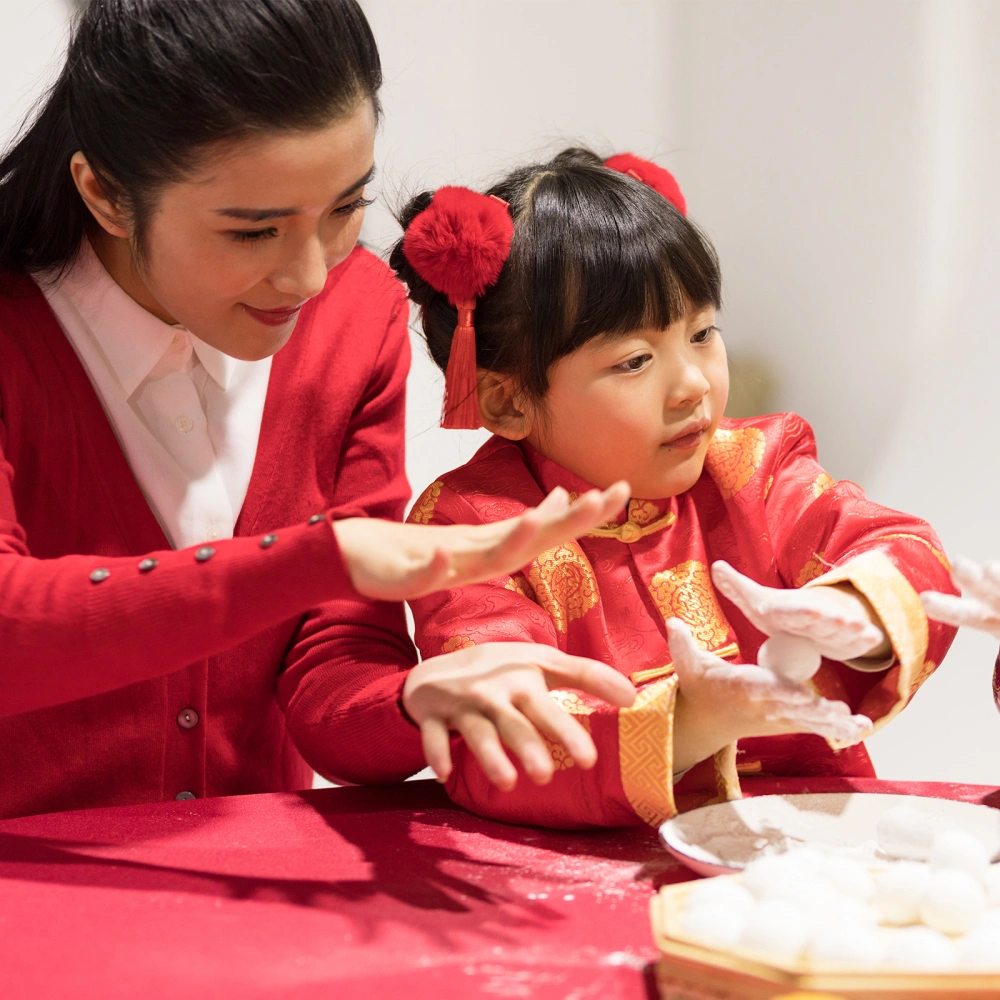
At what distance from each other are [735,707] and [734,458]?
399mm

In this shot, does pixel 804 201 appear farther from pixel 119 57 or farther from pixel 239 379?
pixel 119 57

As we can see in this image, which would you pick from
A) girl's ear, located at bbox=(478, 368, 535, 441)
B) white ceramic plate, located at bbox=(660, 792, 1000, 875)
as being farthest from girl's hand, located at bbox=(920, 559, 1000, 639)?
girl's ear, located at bbox=(478, 368, 535, 441)

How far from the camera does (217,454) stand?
1.35m

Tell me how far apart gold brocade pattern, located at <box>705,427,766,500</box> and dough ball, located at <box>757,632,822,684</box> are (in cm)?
36

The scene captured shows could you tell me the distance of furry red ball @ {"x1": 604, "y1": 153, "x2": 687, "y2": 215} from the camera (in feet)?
4.40

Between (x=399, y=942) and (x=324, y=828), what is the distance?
0.28 metres

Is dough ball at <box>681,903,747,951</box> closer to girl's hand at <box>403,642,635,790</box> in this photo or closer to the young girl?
girl's hand at <box>403,642,635,790</box>

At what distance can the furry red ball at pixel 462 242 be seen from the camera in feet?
4.09

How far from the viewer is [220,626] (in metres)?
0.92

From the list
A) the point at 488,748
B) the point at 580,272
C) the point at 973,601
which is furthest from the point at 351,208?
the point at 973,601

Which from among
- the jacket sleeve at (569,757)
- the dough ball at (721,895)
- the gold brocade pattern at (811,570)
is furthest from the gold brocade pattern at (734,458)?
the dough ball at (721,895)

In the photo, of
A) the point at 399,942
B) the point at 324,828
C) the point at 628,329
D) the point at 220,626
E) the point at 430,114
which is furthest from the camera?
the point at 430,114

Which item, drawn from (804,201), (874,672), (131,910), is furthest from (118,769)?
(804,201)

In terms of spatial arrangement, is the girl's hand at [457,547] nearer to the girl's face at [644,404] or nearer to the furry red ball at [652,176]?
the girl's face at [644,404]
